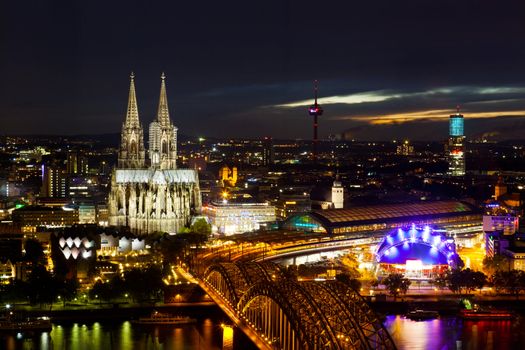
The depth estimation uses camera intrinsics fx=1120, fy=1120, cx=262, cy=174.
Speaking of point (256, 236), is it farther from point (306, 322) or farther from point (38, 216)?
point (306, 322)

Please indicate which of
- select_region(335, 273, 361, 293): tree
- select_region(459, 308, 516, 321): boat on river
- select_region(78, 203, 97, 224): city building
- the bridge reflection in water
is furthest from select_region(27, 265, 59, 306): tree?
select_region(78, 203, 97, 224): city building

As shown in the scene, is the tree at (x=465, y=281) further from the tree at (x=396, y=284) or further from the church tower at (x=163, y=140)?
the church tower at (x=163, y=140)

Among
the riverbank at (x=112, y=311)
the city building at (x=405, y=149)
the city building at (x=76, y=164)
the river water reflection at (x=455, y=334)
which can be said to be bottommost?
the river water reflection at (x=455, y=334)

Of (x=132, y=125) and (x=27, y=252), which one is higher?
(x=132, y=125)

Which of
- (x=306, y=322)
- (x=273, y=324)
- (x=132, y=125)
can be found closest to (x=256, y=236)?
(x=132, y=125)

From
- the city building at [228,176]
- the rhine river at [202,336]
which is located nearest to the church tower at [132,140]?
the rhine river at [202,336]

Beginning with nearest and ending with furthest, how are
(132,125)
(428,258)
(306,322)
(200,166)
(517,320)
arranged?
(306,322) → (517,320) → (428,258) → (132,125) → (200,166)
